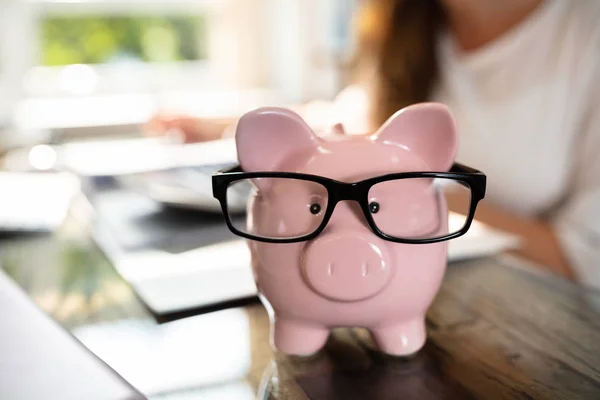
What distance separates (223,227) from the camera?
68 centimetres

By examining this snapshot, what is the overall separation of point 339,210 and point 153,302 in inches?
8.3

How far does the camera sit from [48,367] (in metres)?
0.33

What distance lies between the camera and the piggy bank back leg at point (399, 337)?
40cm

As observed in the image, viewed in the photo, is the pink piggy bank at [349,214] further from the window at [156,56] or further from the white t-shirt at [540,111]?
the window at [156,56]

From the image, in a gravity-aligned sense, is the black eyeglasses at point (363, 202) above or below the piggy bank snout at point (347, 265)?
above

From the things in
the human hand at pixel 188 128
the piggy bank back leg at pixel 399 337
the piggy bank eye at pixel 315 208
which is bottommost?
the human hand at pixel 188 128

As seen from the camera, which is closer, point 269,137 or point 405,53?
point 269,137

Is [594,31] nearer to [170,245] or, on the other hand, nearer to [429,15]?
[429,15]

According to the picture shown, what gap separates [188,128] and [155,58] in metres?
1.23

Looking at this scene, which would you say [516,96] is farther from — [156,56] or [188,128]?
[156,56]

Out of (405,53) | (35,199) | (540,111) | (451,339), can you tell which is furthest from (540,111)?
(35,199)

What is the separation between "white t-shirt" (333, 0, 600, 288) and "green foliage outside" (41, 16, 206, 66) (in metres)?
1.52

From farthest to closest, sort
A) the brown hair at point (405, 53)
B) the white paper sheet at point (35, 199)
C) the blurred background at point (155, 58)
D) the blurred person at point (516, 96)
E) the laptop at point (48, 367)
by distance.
A: the blurred background at point (155, 58) < the brown hair at point (405, 53) < the blurred person at point (516, 96) < the white paper sheet at point (35, 199) < the laptop at point (48, 367)

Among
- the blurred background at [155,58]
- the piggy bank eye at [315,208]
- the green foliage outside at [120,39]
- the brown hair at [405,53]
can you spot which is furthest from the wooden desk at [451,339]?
the green foliage outside at [120,39]
